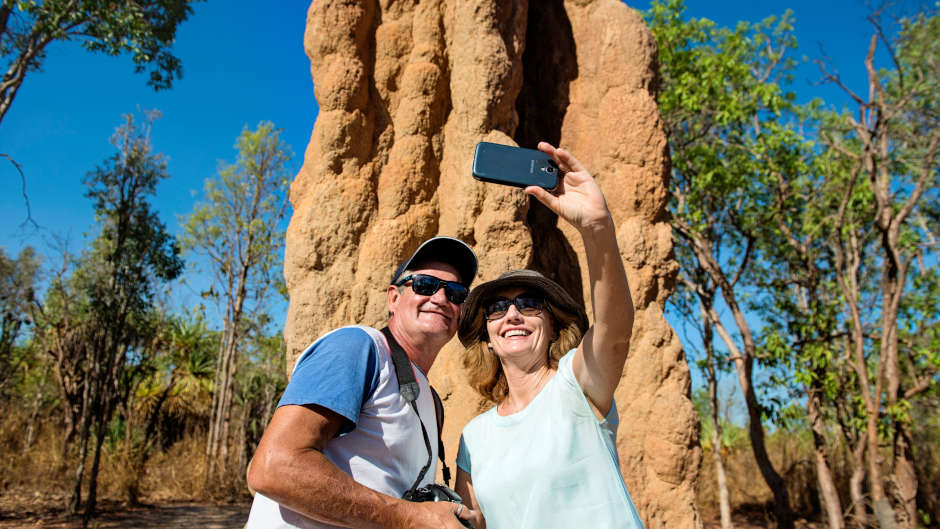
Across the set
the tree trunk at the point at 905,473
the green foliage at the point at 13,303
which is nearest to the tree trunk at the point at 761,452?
the tree trunk at the point at 905,473

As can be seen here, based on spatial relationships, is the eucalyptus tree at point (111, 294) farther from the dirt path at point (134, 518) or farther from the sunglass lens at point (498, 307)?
the sunglass lens at point (498, 307)

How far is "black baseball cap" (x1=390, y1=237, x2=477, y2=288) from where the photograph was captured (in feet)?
6.89

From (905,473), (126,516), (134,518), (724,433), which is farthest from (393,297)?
(724,433)

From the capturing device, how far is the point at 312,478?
4.66 ft

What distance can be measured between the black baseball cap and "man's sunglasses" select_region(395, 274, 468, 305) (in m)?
0.07

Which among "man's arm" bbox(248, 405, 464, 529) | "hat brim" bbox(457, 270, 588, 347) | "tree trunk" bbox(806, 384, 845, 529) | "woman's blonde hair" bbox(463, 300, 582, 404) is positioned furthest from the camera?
"tree trunk" bbox(806, 384, 845, 529)

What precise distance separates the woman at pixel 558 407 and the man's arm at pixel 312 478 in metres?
0.43

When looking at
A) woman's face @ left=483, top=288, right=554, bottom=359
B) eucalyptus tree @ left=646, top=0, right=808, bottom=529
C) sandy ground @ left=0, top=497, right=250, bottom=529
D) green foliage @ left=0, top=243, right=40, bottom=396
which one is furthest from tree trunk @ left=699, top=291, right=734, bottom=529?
green foliage @ left=0, top=243, right=40, bottom=396

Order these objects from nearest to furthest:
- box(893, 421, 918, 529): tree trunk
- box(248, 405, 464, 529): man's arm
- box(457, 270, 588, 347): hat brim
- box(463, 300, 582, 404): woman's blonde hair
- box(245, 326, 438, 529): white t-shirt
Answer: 1. box(248, 405, 464, 529): man's arm
2. box(245, 326, 438, 529): white t-shirt
3. box(457, 270, 588, 347): hat brim
4. box(463, 300, 582, 404): woman's blonde hair
5. box(893, 421, 918, 529): tree trunk

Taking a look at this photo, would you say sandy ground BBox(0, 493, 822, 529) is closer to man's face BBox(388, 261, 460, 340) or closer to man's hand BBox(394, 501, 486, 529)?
man's face BBox(388, 261, 460, 340)

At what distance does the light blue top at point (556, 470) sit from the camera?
1728 millimetres

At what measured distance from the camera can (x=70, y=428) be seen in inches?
413

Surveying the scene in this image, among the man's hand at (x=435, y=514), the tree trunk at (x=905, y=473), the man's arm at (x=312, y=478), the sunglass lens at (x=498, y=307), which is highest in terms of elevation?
the sunglass lens at (x=498, y=307)

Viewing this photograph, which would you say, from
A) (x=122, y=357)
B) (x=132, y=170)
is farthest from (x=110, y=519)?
(x=132, y=170)
